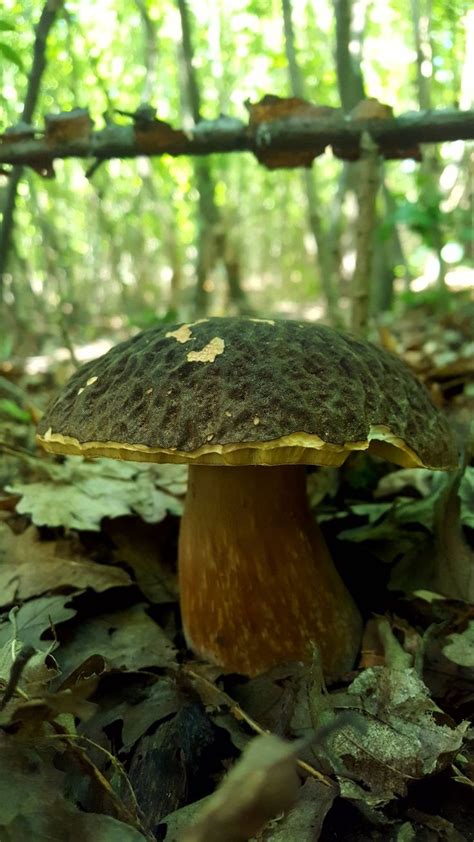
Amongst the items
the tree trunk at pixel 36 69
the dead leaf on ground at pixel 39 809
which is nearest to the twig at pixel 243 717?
the dead leaf on ground at pixel 39 809

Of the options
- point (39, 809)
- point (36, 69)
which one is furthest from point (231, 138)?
point (39, 809)

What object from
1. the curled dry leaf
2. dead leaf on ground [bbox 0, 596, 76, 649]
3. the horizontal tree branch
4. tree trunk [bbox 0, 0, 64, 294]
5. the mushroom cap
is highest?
tree trunk [bbox 0, 0, 64, 294]

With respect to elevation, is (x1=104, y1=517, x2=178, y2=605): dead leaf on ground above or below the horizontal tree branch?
below

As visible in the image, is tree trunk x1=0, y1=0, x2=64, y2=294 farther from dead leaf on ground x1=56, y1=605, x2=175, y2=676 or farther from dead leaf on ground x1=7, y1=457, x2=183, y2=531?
dead leaf on ground x1=56, y1=605, x2=175, y2=676

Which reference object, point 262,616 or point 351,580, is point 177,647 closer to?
point 262,616

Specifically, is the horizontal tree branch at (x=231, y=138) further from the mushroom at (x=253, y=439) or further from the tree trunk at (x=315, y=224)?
the tree trunk at (x=315, y=224)

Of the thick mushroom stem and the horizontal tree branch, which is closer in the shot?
the thick mushroom stem

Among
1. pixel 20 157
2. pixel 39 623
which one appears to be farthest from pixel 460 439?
pixel 20 157

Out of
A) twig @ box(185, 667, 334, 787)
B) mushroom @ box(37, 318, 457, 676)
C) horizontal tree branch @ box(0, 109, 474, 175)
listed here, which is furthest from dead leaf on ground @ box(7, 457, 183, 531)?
horizontal tree branch @ box(0, 109, 474, 175)
